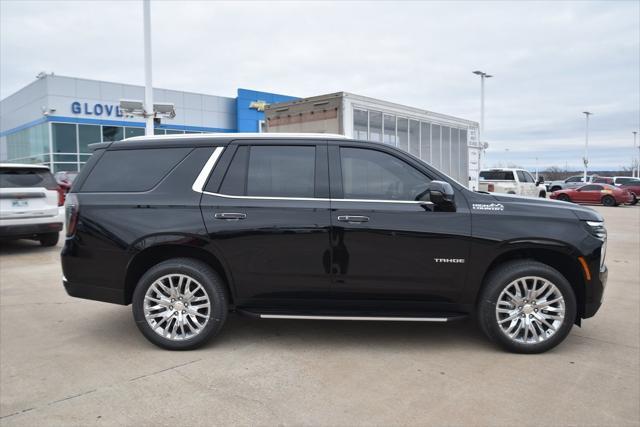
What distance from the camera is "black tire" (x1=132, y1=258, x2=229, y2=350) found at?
4.29 m

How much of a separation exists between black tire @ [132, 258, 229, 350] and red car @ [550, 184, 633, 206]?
26.2 metres

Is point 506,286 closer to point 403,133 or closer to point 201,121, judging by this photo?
point 403,133

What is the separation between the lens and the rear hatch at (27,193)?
352 inches

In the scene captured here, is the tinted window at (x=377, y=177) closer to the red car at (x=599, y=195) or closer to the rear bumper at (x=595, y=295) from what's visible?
the rear bumper at (x=595, y=295)

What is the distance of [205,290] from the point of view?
4.29m

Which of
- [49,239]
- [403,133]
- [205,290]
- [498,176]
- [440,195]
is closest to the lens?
[440,195]

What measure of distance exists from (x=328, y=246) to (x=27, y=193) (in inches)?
290

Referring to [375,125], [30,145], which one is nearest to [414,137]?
[375,125]

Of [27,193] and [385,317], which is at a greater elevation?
[27,193]

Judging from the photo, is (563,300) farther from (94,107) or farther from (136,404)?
(94,107)

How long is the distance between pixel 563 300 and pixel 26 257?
8896mm

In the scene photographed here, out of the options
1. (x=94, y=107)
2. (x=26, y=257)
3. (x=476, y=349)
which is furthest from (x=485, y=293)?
(x=94, y=107)

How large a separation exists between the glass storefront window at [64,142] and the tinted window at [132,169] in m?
25.2

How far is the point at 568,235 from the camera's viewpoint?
426 centimetres
